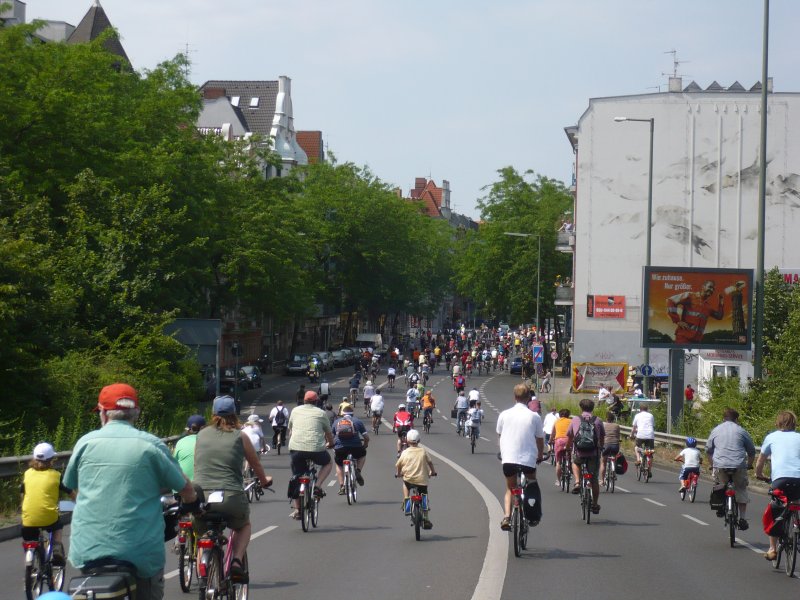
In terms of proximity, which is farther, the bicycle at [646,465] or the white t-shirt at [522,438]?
the bicycle at [646,465]

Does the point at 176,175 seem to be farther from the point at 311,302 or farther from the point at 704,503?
the point at 704,503

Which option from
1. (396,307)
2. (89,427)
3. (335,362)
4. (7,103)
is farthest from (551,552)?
(396,307)

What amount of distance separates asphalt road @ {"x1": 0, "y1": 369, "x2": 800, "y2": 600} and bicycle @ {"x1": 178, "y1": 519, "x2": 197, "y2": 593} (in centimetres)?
15

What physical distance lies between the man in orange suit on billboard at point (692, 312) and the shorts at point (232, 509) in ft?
94.4

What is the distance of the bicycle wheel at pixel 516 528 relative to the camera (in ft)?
41.5

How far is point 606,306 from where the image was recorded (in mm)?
66500

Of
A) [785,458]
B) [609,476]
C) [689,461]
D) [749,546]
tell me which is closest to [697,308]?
[609,476]

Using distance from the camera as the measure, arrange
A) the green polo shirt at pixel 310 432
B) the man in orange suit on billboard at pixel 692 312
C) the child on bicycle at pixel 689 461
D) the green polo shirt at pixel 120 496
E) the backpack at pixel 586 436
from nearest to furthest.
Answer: the green polo shirt at pixel 120 496, the green polo shirt at pixel 310 432, the backpack at pixel 586 436, the child on bicycle at pixel 689 461, the man in orange suit on billboard at pixel 692 312

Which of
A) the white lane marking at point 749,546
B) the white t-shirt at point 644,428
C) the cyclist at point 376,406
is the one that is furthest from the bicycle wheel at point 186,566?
the cyclist at point 376,406

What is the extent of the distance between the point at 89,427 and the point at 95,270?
445 inches

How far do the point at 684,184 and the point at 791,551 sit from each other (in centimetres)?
5354

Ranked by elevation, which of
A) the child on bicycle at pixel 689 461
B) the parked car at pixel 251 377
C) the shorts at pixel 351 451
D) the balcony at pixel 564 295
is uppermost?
the balcony at pixel 564 295

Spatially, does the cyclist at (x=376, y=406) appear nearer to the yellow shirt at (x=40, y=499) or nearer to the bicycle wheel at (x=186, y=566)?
the bicycle wheel at (x=186, y=566)

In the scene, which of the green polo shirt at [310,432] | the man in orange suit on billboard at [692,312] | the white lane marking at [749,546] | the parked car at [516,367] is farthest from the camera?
the parked car at [516,367]
